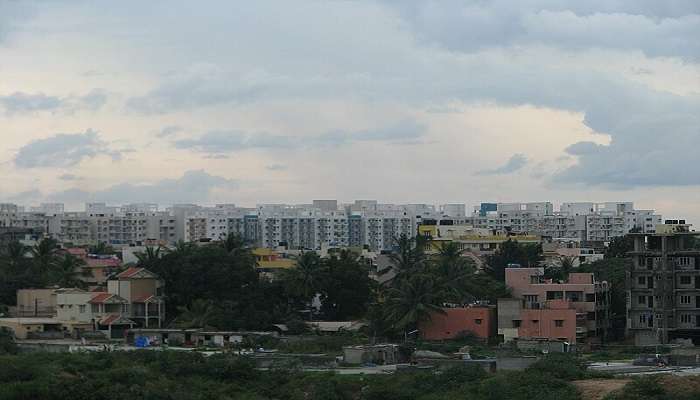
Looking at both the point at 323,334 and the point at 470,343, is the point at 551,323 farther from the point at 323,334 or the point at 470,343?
the point at 323,334

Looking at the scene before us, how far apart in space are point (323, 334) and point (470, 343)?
6.54 meters

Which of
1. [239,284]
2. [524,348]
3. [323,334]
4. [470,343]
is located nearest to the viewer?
[524,348]

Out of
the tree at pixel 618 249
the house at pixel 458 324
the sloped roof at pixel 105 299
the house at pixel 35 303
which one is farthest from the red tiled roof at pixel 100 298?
the tree at pixel 618 249

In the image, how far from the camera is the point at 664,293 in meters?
49.9

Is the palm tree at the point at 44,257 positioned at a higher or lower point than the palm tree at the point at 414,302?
higher

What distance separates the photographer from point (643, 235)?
167 ft

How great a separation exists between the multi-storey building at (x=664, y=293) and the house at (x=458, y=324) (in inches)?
212

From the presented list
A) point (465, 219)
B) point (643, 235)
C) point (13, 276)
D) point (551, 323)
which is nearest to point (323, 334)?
point (551, 323)

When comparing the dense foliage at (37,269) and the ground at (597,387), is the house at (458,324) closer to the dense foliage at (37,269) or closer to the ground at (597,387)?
the ground at (597,387)

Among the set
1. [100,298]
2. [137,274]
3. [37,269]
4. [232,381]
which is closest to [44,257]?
[37,269]

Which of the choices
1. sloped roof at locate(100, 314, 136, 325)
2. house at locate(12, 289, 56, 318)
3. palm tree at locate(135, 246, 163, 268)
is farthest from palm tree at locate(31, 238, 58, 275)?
sloped roof at locate(100, 314, 136, 325)

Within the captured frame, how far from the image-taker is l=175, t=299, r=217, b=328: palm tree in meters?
53.3

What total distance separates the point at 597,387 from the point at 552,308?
1638 cm

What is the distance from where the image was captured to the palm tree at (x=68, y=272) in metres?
64.1
